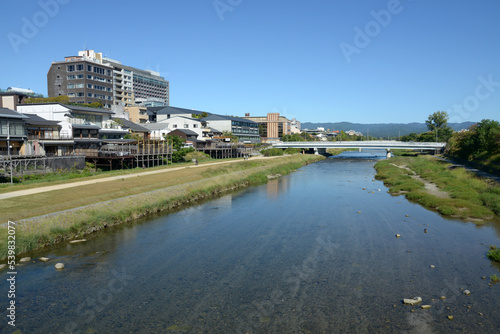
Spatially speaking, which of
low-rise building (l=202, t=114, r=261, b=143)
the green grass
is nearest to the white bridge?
low-rise building (l=202, t=114, r=261, b=143)

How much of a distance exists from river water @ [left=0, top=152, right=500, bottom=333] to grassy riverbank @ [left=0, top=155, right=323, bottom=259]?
3.20ft

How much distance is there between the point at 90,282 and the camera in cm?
1374

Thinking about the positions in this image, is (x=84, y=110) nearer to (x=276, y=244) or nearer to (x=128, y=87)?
(x=276, y=244)

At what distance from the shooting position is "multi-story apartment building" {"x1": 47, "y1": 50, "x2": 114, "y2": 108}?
75.2 meters

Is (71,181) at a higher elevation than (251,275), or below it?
higher

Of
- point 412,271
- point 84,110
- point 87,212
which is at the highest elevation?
point 84,110

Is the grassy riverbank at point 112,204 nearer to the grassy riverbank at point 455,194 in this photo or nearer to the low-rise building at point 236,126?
the grassy riverbank at point 455,194

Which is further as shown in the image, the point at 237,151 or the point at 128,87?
the point at 128,87

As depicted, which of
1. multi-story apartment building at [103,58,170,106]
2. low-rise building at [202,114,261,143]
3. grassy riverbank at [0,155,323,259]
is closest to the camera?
grassy riverbank at [0,155,323,259]

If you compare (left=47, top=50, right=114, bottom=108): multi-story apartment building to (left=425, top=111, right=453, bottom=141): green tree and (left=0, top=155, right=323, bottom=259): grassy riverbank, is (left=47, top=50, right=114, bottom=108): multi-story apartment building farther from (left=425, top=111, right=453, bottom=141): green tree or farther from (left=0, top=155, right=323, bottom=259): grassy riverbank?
(left=425, top=111, right=453, bottom=141): green tree

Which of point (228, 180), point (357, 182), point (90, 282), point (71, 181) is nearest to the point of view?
point (90, 282)

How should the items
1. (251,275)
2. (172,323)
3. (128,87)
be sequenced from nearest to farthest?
(172,323) < (251,275) < (128,87)

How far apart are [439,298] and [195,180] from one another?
1073 inches

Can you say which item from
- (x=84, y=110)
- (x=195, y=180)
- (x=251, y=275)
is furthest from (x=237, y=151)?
(x=251, y=275)
